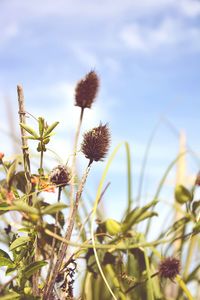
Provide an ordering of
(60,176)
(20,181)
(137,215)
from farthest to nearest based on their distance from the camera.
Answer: (20,181) < (60,176) < (137,215)

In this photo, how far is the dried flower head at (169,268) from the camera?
2.81 ft

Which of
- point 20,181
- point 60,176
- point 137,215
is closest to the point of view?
point 137,215

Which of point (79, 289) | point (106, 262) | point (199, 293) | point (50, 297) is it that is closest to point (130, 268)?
point (106, 262)

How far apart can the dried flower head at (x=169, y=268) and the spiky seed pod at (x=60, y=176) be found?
0.98 feet

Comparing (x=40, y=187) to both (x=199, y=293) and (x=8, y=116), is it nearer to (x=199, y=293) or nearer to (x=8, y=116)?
(x=8, y=116)

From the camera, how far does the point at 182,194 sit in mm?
719

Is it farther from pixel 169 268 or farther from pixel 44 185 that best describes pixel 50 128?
pixel 169 268

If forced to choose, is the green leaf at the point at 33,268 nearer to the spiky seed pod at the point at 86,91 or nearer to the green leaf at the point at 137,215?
the green leaf at the point at 137,215

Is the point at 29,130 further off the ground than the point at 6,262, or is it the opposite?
the point at 29,130

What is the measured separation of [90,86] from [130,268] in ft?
1.53

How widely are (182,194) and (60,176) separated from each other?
187 mm

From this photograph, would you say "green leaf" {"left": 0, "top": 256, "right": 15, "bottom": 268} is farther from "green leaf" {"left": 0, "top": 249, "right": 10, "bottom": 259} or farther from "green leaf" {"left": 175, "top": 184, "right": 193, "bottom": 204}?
"green leaf" {"left": 175, "top": 184, "right": 193, "bottom": 204}

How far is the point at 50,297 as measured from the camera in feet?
2.11

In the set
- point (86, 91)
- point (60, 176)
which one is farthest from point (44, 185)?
point (86, 91)
